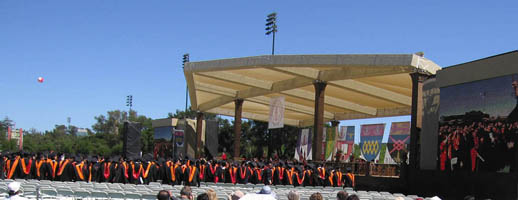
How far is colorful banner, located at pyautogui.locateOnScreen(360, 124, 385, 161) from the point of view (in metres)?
29.3

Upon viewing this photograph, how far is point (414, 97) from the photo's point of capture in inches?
882

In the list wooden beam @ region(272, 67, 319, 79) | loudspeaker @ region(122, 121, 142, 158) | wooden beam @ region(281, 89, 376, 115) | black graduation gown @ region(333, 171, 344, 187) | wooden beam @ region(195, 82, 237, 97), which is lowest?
black graduation gown @ region(333, 171, 344, 187)

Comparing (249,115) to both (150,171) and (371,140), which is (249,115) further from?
(150,171)

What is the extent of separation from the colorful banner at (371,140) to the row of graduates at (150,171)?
26.3ft

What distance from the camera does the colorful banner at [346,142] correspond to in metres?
32.9

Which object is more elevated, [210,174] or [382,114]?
[382,114]

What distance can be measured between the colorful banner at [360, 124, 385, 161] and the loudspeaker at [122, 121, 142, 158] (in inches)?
456

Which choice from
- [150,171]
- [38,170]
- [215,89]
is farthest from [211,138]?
[38,170]

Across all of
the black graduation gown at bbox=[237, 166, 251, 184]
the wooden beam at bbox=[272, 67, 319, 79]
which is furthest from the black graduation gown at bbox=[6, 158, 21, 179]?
the wooden beam at bbox=[272, 67, 319, 79]

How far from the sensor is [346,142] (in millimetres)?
33500

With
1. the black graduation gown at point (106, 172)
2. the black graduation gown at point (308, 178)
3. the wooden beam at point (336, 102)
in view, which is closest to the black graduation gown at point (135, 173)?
the black graduation gown at point (106, 172)

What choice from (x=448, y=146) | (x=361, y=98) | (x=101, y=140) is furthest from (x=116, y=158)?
(x=101, y=140)

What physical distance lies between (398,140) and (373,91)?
3.17 m

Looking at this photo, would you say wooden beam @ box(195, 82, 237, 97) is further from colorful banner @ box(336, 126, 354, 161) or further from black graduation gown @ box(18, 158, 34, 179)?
black graduation gown @ box(18, 158, 34, 179)
